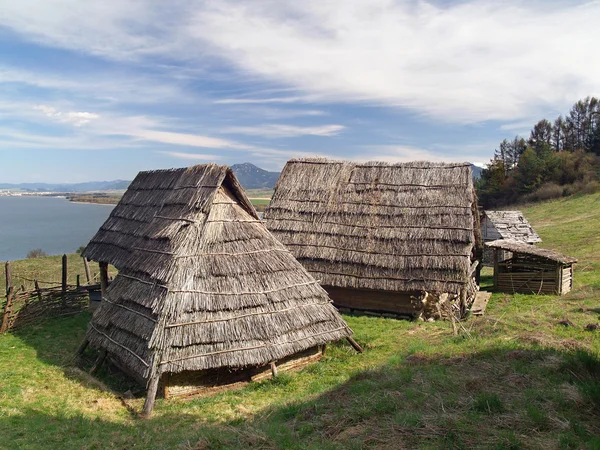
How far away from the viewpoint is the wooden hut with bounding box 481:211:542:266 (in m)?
29.2

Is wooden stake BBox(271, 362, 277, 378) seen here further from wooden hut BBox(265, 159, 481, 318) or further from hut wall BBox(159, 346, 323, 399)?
wooden hut BBox(265, 159, 481, 318)

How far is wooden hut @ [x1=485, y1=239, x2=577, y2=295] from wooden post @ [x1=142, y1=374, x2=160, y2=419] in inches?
713

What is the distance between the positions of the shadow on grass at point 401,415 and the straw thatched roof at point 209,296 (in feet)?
3.77

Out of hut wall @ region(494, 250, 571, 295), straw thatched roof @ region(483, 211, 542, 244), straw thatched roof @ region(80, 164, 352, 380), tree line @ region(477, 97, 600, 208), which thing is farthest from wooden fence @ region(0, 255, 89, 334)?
tree line @ region(477, 97, 600, 208)

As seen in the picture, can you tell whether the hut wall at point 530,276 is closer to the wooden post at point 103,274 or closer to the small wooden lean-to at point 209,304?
the small wooden lean-to at point 209,304

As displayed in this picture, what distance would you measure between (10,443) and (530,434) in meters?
9.06

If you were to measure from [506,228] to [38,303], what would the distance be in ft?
91.7

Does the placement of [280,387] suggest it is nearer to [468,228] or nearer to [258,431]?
[258,431]

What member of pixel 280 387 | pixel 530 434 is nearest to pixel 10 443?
pixel 280 387

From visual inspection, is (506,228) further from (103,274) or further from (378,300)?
(103,274)

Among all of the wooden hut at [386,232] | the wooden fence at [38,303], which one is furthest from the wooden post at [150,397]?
the wooden fence at [38,303]

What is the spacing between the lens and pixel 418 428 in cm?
675

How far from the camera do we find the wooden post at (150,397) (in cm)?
968

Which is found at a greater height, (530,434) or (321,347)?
(530,434)
